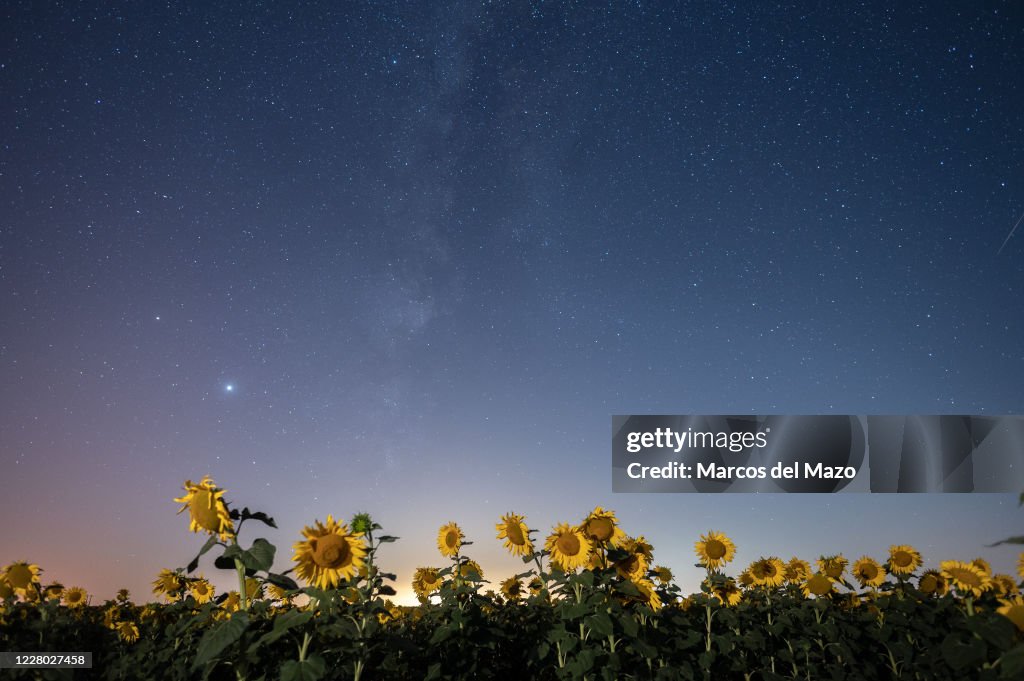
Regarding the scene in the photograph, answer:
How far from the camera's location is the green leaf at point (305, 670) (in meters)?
3.60

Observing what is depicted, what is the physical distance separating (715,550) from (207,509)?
8552mm

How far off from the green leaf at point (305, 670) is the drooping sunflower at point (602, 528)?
3580mm

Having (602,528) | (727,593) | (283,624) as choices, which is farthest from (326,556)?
(727,593)

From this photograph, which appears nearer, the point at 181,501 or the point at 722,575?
the point at 181,501

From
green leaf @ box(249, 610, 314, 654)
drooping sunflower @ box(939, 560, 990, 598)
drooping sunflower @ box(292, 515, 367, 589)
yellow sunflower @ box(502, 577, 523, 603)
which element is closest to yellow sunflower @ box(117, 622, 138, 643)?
yellow sunflower @ box(502, 577, 523, 603)

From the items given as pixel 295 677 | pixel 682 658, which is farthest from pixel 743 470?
pixel 295 677

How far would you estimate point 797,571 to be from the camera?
11.7 meters

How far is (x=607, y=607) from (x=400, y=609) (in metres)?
8.27

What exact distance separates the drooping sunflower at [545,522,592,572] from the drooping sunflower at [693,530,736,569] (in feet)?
13.1

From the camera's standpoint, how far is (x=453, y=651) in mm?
7797

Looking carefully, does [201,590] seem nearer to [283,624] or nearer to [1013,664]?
[283,624]

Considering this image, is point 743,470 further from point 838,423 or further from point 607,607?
point 607,607

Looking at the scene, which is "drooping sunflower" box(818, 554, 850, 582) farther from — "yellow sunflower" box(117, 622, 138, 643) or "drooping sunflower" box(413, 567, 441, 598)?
"yellow sunflower" box(117, 622, 138, 643)

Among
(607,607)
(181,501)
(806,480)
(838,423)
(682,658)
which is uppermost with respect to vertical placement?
(838,423)
